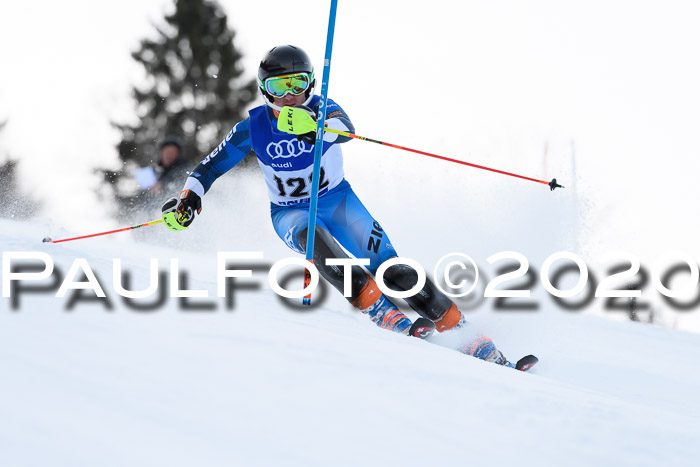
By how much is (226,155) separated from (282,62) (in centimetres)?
73

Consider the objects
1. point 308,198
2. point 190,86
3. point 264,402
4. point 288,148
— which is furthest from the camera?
point 190,86

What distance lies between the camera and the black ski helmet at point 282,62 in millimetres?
3666

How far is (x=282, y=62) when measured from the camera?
3.66 meters

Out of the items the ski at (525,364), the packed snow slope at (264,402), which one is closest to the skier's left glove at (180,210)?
the packed snow slope at (264,402)

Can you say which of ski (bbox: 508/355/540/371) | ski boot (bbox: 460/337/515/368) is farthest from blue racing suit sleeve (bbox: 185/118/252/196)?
ski (bbox: 508/355/540/371)

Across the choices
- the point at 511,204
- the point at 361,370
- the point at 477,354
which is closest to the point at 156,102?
the point at 511,204

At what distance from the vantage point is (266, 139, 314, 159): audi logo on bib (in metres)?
3.75

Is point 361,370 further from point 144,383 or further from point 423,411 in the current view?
point 144,383

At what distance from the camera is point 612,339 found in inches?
212

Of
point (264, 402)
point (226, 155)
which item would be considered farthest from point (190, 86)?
point (264, 402)

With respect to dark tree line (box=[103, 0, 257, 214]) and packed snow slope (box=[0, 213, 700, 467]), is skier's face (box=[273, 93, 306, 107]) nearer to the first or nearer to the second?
packed snow slope (box=[0, 213, 700, 467])

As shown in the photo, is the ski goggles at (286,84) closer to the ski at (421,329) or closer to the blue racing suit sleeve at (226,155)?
the blue racing suit sleeve at (226,155)

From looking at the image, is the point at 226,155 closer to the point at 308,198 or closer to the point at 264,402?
the point at 308,198

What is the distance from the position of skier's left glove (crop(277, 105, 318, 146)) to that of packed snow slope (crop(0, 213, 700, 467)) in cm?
116
